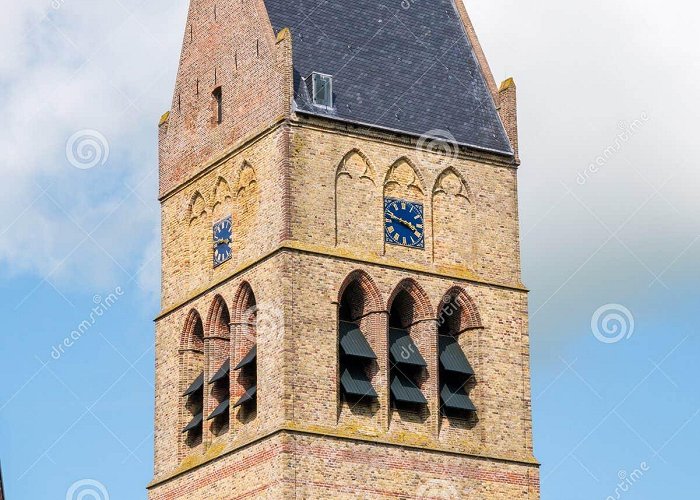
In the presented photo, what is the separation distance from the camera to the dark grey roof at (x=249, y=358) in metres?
58.5

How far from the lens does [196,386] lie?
6109 cm

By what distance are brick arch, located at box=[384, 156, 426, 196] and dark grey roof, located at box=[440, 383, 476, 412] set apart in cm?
523

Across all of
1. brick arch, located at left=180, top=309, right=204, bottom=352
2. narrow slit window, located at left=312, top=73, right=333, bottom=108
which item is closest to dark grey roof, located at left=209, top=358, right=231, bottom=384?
brick arch, located at left=180, top=309, right=204, bottom=352

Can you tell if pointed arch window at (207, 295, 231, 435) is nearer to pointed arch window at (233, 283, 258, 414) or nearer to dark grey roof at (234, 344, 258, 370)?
pointed arch window at (233, 283, 258, 414)

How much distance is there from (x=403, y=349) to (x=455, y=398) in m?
1.86

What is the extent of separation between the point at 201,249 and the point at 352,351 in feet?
20.5

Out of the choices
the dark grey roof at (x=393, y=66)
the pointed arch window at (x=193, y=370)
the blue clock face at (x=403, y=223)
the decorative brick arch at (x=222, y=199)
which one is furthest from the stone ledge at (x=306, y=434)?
the dark grey roof at (x=393, y=66)

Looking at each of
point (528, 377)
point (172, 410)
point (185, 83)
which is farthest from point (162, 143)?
point (528, 377)

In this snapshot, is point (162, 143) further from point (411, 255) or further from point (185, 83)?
point (411, 255)

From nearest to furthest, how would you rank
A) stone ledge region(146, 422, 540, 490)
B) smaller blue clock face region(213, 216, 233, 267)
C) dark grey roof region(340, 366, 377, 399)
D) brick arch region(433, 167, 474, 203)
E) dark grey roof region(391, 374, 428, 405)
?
1. stone ledge region(146, 422, 540, 490)
2. dark grey roof region(340, 366, 377, 399)
3. dark grey roof region(391, 374, 428, 405)
4. smaller blue clock face region(213, 216, 233, 267)
5. brick arch region(433, 167, 474, 203)

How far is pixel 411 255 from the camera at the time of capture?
59875 mm

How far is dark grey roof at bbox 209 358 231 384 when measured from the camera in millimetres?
59938

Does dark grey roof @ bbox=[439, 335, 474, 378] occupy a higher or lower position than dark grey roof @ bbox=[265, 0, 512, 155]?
lower

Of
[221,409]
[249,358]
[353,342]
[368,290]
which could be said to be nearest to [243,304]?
[249,358]
